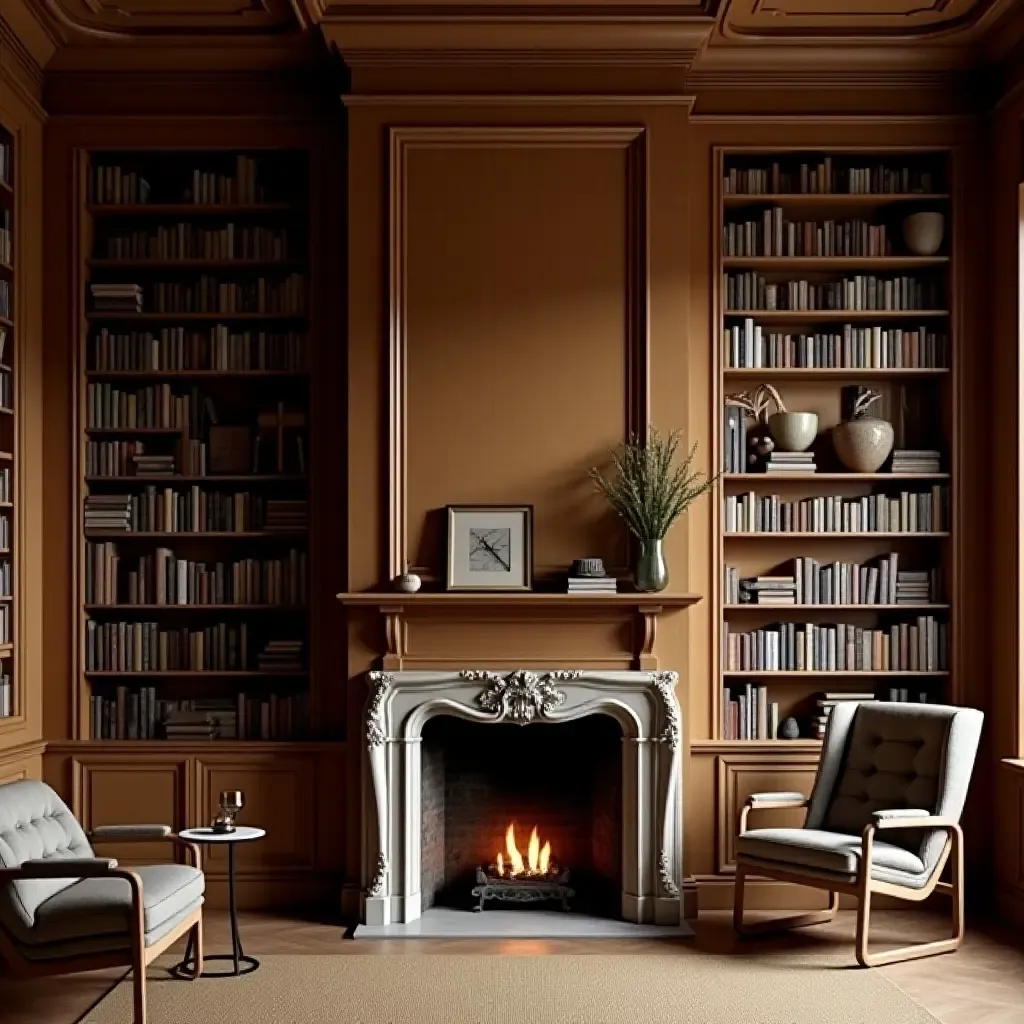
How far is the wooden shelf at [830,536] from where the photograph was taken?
6.73 meters

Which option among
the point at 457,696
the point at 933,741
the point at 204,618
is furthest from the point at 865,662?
the point at 204,618

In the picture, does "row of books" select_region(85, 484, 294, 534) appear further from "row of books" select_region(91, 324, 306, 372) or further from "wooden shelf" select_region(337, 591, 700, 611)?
"wooden shelf" select_region(337, 591, 700, 611)

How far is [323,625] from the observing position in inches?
266

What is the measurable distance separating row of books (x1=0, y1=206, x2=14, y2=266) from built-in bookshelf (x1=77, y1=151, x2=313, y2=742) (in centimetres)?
41

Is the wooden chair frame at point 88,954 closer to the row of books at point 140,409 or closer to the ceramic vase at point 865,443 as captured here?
the row of books at point 140,409

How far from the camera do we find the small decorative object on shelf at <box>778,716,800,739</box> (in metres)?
6.73

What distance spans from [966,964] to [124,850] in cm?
371

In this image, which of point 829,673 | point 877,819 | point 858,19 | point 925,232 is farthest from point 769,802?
point 858,19

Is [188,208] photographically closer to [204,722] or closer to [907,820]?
[204,722]

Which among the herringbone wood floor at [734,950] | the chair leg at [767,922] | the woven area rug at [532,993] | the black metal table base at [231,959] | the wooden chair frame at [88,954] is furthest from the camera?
the chair leg at [767,922]

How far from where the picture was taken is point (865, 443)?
670 centimetres

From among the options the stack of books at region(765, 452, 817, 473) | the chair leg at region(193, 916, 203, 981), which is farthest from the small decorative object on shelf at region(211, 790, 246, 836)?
the stack of books at region(765, 452, 817, 473)

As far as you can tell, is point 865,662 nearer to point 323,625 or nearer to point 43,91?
point 323,625

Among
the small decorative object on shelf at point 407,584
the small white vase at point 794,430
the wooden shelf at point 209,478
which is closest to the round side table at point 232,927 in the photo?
the small decorative object on shelf at point 407,584
